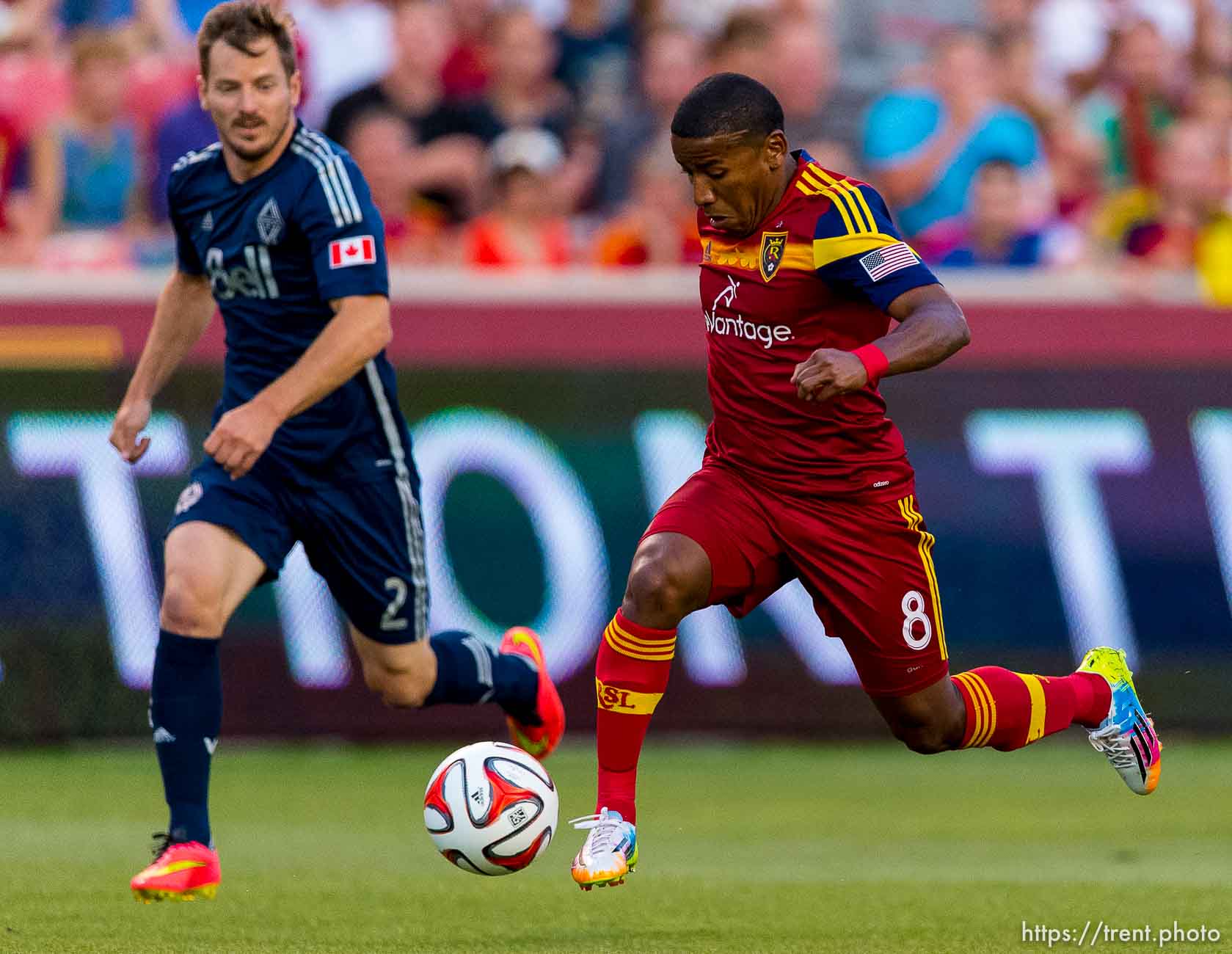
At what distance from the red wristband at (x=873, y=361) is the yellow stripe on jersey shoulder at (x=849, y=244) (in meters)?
0.42

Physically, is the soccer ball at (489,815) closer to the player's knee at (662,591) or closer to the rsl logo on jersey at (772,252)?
the player's knee at (662,591)

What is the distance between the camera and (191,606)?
6.50 metres

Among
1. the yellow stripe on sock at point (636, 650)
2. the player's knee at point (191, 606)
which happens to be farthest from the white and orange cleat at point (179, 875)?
the yellow stripe on sock at point (636, 650)

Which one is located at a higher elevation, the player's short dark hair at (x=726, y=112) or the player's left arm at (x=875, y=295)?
the player's short dark hair at (x=726, y=112)

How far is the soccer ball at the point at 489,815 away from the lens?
6.18 meters

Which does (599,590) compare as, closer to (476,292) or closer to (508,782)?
(476,292)

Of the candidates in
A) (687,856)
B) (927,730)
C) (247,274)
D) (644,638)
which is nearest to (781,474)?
(644,638)

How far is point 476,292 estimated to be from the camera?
11.2 metres

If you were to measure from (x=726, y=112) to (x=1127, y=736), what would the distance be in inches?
98.0

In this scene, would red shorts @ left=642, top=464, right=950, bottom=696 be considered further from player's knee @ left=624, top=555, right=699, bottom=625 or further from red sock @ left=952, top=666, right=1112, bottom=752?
red sock @ left=952, top=666, right=1112, bottom=752

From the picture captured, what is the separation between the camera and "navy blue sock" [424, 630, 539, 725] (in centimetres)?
757

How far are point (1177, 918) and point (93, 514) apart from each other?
6.37 m

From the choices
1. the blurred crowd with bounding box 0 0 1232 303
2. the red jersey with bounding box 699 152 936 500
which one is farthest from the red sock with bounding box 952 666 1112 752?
the blurred crowd with bounding box 0 0 1232 303

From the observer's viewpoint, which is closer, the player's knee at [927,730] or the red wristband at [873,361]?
the red wristband at [873,361]
